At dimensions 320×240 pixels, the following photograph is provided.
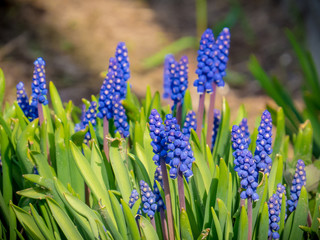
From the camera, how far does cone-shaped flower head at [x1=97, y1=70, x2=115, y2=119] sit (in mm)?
1762

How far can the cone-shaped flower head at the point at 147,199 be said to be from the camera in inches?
58.4

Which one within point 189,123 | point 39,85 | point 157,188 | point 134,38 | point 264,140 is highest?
point 134,38

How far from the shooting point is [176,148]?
4.55 feet

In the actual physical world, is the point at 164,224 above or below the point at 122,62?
below

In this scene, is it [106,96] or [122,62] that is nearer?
[106,96]

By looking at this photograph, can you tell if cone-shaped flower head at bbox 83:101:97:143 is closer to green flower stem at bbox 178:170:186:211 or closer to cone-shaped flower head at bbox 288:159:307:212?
green flower stem at bbox 178:170:186:211

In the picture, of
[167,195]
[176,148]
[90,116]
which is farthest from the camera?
[90,116]

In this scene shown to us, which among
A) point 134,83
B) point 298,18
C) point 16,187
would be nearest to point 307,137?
point 16,187

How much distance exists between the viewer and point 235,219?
168cm

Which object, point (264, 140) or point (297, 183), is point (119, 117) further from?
point (297, 183)

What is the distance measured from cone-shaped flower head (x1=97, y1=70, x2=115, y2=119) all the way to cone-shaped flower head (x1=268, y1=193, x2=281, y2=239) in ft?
2.29

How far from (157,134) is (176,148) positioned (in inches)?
2.8

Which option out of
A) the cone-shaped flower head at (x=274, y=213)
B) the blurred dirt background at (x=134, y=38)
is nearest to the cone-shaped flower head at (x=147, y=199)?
the cone-shaped flower head at (x=274, y=213)

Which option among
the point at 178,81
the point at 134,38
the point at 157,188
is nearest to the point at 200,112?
the point at 178,81
